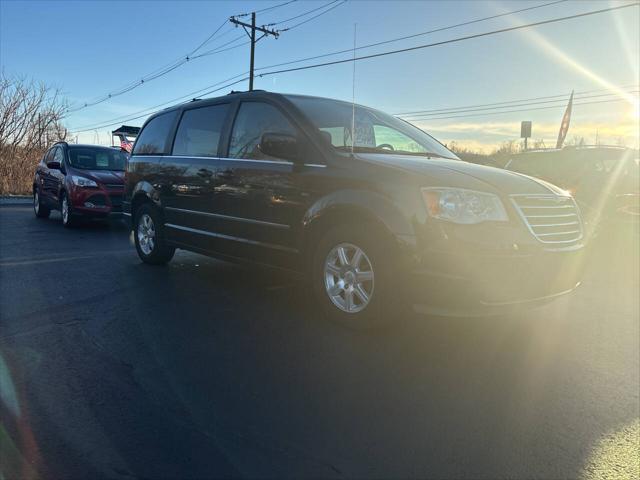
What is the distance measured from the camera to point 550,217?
3.83 metres

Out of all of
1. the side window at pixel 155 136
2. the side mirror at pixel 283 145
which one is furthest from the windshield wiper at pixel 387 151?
the side window at pixel 155 136

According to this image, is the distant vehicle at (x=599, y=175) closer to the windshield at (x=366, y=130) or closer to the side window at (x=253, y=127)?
the windshield at (x=366, y=130)

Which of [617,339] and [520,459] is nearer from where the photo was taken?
[520,459]

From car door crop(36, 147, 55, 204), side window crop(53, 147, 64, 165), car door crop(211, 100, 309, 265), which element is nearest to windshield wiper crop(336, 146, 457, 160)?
car door crop(211, 100, 309, 265)

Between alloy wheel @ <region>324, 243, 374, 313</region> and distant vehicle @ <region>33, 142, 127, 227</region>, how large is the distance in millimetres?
6981

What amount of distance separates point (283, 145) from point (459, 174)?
145 cm

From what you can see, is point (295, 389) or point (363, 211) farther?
point (363, 211)

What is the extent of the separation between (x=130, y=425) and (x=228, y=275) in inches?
139

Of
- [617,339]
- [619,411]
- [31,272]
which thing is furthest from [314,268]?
[31,272]

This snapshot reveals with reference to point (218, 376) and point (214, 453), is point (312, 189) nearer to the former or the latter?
point (218, 376)

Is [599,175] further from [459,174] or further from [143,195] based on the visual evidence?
[143,195]

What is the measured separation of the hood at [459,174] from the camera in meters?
3.66

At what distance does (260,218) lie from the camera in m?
4.63

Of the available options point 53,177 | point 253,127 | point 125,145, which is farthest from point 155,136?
point 125,145
